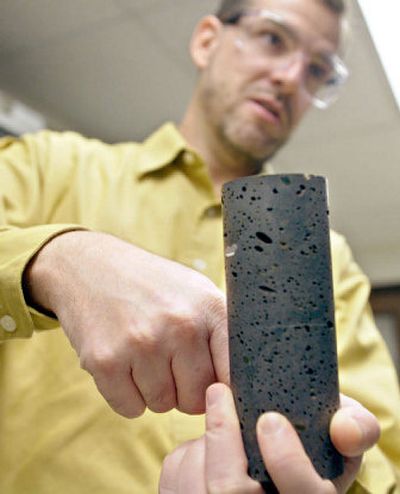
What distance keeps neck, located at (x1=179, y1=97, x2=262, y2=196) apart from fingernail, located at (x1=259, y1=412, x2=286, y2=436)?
842 mm

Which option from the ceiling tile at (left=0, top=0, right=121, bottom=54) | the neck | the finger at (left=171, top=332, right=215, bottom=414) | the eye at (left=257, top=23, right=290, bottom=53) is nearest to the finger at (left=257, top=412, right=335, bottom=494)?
the finger at (left=171, top=332, right=215, bottom=414)

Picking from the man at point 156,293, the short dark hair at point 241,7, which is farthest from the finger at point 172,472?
the short dark hair at point 241,7

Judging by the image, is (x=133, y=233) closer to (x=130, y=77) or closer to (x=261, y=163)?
(x=261, y=163)

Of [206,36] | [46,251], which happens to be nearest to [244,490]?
[46,251]

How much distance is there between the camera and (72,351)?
819mm

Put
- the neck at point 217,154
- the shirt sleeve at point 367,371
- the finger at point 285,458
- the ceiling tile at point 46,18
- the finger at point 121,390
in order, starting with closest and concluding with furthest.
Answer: the finger at point 285,458 → the finger at point 121,390 → the shirt sleeve at point 367,371 → the neck at point 217,154 → the ceiling tile at point 46,18

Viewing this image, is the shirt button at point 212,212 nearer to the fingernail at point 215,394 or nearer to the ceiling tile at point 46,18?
the fingernail at point 215,394

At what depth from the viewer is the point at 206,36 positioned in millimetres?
1369

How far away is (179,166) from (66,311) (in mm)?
650

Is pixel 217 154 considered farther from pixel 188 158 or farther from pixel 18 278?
pixel 18 278

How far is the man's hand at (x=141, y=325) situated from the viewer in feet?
1.42

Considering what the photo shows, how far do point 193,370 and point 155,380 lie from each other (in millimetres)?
34

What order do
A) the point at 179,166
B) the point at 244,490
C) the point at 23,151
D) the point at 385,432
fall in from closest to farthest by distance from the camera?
the point at 244,490 < the point at 385,432 < the point at 23,151 < the point at 179,166

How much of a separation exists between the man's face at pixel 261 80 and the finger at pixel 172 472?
82 centimetres
